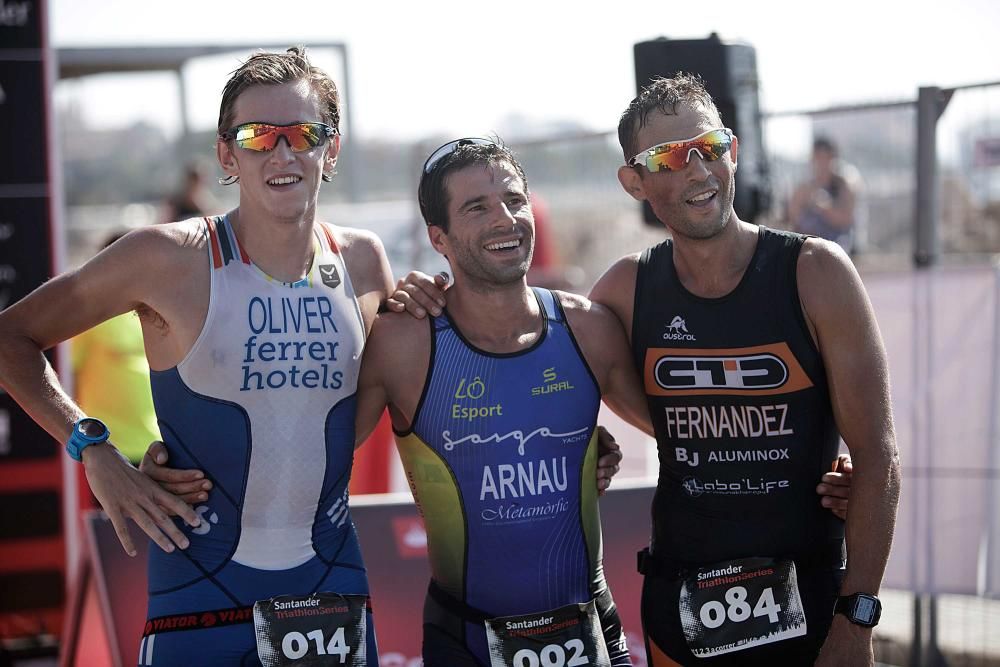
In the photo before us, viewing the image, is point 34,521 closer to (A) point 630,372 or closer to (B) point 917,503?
(A) point 630,372

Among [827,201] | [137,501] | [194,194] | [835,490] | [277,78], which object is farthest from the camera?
[194,194]

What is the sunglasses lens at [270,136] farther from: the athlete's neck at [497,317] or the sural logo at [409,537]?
the sural logo at [409,537]

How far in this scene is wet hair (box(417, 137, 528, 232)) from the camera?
10.1 ft

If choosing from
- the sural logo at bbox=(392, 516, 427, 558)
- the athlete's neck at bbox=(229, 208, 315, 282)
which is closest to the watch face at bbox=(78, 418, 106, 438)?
the athlete's neck at bbox=(229, 208, 315, 282)

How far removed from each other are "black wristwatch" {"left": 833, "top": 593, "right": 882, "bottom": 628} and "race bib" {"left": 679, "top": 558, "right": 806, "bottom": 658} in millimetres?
167

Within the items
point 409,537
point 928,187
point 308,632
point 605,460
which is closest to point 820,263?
point 605,460

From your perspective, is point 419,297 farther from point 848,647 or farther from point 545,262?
point 545,262

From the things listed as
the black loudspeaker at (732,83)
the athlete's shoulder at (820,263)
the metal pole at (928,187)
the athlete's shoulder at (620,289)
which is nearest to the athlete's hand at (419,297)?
the athlete's shoulder at (620,289)

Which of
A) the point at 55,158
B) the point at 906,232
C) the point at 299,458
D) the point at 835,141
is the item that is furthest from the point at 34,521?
the point at 906,232

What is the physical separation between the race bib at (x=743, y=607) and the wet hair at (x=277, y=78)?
158 centimetres

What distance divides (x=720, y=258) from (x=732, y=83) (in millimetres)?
1769

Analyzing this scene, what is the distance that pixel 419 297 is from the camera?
3.08 m

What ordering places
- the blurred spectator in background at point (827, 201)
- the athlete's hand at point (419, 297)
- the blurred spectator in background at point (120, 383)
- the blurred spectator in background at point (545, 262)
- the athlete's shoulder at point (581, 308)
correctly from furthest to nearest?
1. the blurred spectator in background at point (545, 262)
2. the blurred spectator in background at point (827, 201)
3. the blurred spectator in background at point (120, 383)
4. the athlete's shoulder at point (581, 308)
5. the athlete's hand at point (419, 297)

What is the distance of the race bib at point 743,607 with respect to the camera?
291 centimetres
